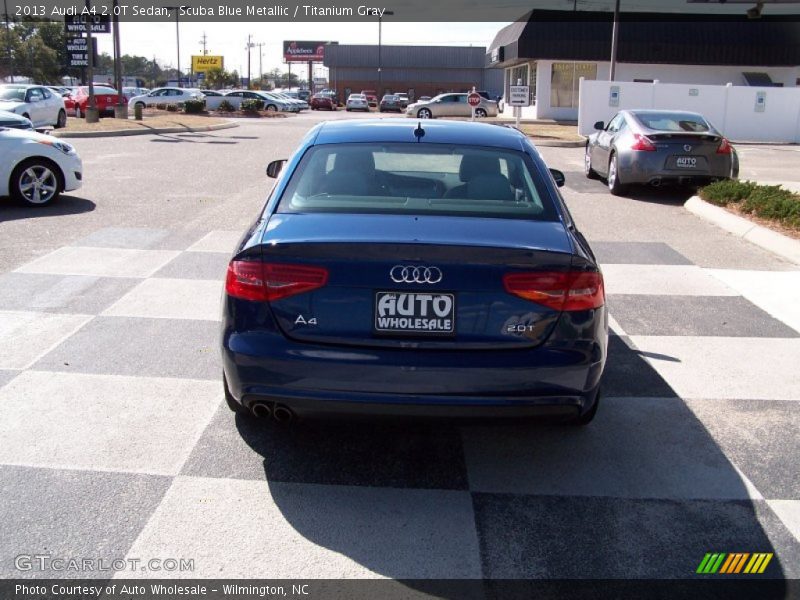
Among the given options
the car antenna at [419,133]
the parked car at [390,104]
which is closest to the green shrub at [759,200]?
the car antenna at [419,133]

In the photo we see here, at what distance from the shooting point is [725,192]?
11836 mm

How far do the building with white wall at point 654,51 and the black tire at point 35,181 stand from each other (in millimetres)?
31774

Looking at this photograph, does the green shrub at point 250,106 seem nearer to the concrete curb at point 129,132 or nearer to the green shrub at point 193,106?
the green shrub at point 193,106

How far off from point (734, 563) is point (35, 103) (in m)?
26.3

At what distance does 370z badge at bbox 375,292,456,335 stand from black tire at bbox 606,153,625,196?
10893mm

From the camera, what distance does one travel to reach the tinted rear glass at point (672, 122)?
45.1ft

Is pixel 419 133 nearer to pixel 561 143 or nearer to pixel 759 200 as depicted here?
pixel 759 200

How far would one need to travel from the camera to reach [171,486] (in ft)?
12.5

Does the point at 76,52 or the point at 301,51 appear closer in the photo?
the point at 76,52

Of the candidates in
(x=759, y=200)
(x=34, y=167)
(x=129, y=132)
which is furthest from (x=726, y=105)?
(x=34, y=167)

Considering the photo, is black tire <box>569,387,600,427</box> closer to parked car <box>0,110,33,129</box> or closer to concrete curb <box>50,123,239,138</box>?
parked car <box>0,110,33,129</box>

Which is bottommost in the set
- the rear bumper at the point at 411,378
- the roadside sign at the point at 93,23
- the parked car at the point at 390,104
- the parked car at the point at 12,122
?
the rear bumper at the point at 411,378

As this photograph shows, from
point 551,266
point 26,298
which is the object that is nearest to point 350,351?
A: point 551,266

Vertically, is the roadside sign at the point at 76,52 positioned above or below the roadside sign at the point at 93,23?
below
